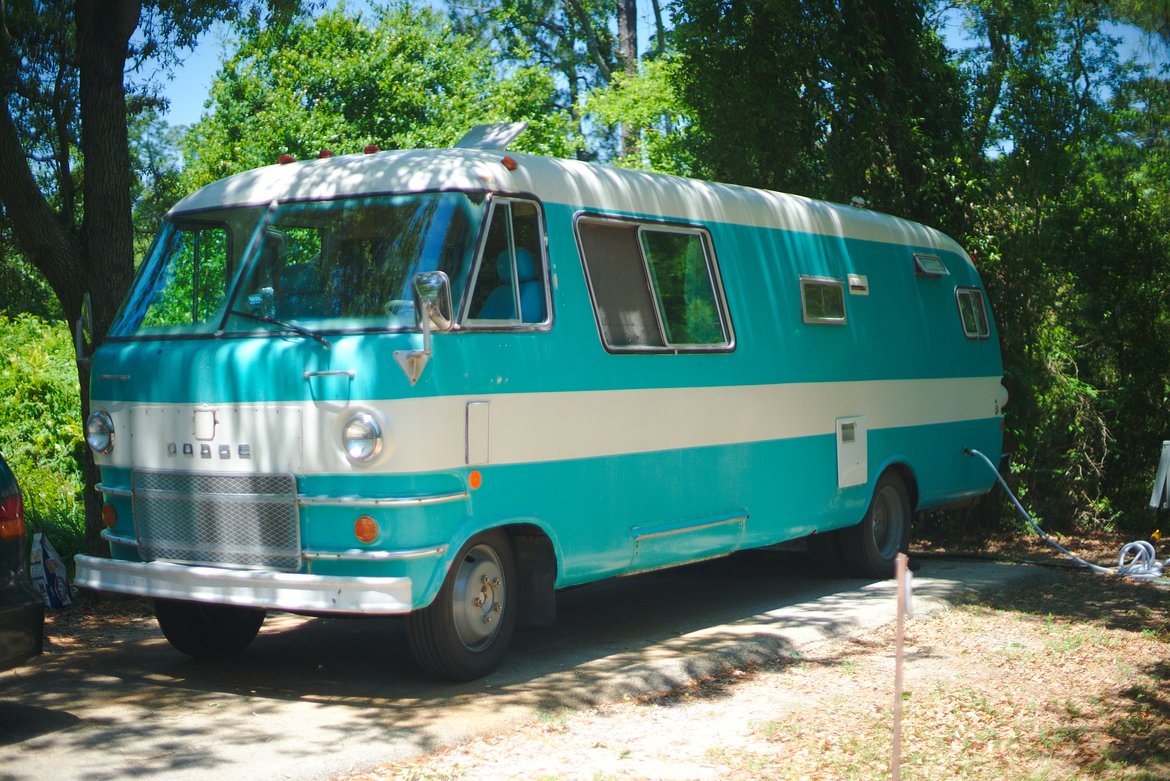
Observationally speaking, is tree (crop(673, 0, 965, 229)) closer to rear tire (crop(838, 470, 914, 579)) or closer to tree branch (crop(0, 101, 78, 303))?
rear tire (crop(838, 470, 914, 579))

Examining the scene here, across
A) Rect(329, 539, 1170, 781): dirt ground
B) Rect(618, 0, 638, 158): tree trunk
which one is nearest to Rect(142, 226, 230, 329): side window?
Rect(329, 539, 1170, 781): dirt ground

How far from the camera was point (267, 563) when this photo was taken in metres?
6.86

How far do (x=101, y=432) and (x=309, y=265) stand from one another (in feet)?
4.97

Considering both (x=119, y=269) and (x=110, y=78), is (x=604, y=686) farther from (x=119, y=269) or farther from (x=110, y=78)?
(x=110, y=78)

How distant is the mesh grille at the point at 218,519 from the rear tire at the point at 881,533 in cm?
533

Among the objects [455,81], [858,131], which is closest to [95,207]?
[858,131]

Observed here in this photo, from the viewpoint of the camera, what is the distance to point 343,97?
1009 inches

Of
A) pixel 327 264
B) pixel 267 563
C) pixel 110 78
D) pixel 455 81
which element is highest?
pixel 455 81

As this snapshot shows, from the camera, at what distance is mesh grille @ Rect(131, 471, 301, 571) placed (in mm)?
6812

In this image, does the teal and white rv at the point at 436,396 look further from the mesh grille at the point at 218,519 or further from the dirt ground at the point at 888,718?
the dirt ground at the point at 888,718

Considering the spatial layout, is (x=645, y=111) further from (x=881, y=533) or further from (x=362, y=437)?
(x=362, y=437)

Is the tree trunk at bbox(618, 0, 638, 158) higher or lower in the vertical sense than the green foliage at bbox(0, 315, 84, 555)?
higher

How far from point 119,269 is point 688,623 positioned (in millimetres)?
4843

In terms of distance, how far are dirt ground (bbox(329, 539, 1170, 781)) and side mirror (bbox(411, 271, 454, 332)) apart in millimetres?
2017
